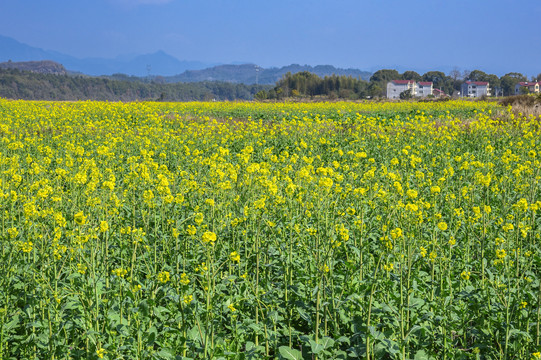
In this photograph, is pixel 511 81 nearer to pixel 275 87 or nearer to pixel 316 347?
pixel 275 87

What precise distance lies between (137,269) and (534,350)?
3.62 meters

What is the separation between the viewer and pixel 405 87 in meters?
157

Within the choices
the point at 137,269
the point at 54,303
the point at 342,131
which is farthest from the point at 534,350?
the point at 342,131

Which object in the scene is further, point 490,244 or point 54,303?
point 490,244

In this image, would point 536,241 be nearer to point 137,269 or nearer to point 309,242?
point 309,242

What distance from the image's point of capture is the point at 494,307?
3.72 meters

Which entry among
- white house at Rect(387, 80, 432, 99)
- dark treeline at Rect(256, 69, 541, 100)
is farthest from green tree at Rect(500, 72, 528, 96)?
white house at Rect(387, 80, 432, 99)

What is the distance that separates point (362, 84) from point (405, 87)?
31.6m

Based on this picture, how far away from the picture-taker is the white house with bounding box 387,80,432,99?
155 m

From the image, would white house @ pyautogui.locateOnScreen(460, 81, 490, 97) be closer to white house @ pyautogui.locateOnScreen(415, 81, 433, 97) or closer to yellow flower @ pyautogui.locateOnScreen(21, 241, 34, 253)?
white house @ pyautogui.locateOnScreen(415, 81, 433, 97)

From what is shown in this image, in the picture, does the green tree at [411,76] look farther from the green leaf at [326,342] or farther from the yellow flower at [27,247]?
the yellow flower at [27,247]

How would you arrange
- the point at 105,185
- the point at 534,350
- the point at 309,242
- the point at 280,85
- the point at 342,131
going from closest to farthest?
the point at 534,350
the point at 105,185
the point at 309,242
the point at 342,131
the point at 280,85

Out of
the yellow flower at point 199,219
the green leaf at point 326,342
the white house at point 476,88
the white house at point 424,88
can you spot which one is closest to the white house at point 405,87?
the white house at point 424,88

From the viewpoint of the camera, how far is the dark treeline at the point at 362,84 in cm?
11094
